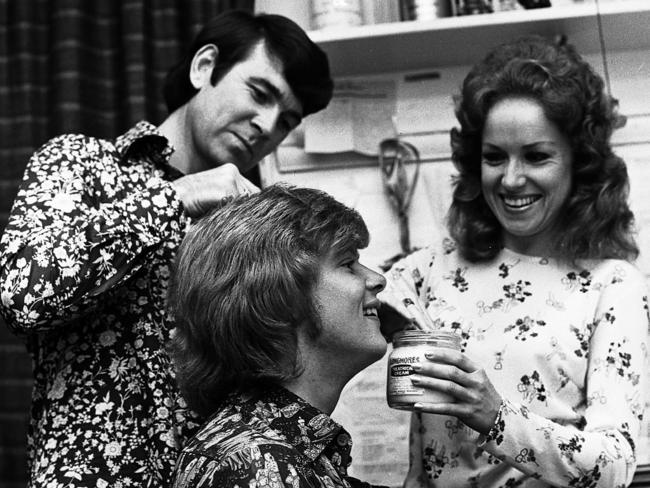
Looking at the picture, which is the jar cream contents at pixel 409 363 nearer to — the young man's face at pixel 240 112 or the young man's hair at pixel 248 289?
the young man's hair at pixel 248 289

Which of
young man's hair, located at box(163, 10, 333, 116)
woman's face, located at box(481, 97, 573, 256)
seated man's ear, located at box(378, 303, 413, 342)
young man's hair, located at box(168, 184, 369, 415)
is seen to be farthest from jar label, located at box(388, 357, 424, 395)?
young man's hair, located at box(163, 10, 333, 116)

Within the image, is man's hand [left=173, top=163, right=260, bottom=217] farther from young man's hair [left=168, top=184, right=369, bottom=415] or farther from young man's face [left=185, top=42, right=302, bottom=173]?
young man's face [left=185, top=42, right=302, bottom=173]

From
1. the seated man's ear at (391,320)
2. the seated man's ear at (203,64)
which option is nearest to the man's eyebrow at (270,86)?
the seated man's ear at (203,64)

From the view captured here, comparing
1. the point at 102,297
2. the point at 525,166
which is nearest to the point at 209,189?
the point at 102,297

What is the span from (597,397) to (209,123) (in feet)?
2.68

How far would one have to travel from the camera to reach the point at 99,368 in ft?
5.03

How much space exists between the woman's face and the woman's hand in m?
0.42

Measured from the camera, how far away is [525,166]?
5.74 ft

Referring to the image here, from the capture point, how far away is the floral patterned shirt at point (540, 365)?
4.88 feet

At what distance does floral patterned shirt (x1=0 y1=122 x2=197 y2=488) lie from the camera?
143 cm

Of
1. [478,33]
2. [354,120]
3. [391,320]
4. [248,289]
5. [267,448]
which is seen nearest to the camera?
[267,448]

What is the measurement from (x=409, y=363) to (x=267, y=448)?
0.93 feet

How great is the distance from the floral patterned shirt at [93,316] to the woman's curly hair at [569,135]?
1.92ft

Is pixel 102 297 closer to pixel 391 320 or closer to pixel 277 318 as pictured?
pixel 277 318
